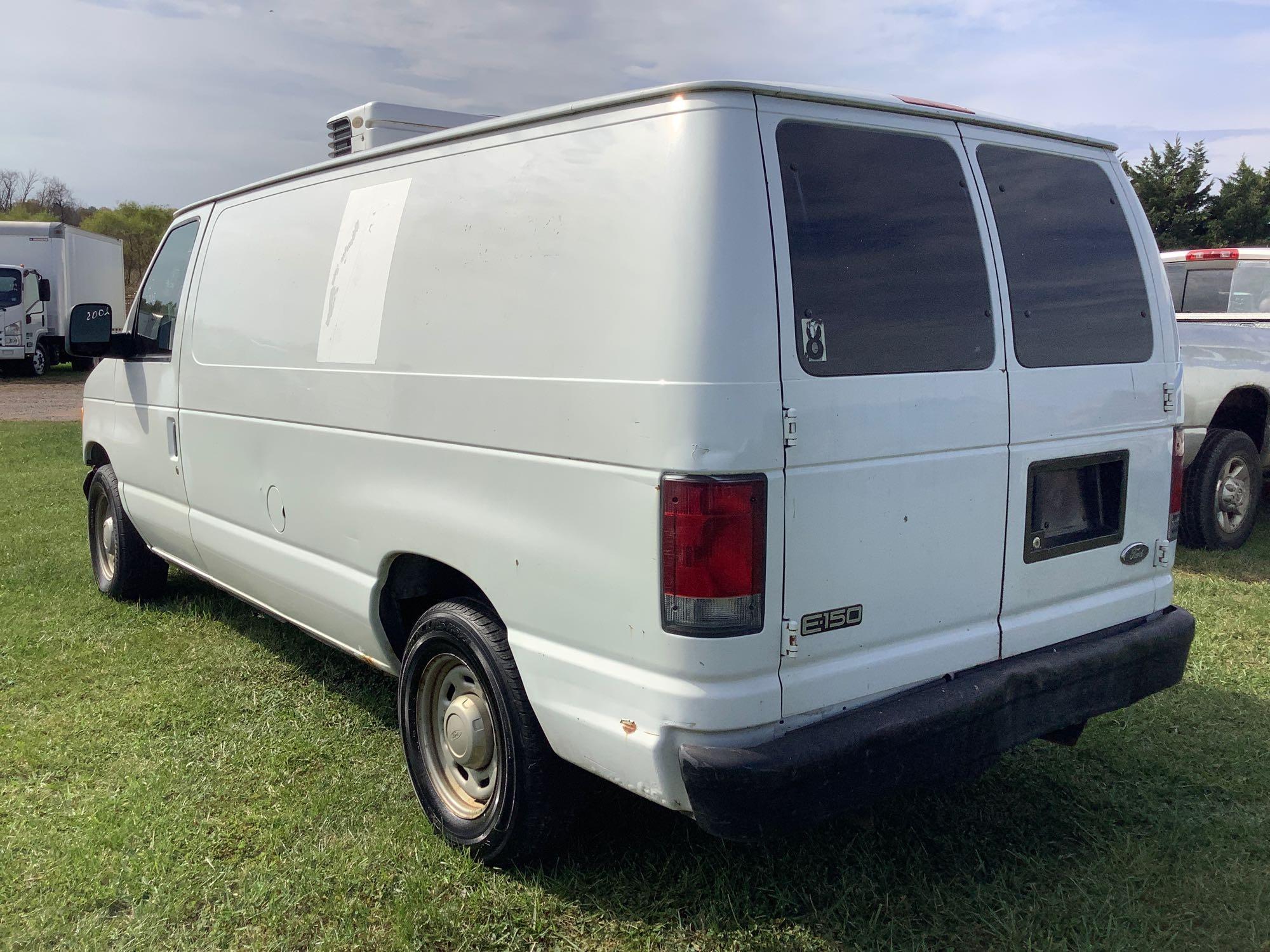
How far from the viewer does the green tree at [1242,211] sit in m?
31.7

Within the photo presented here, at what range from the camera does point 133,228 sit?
137 feet

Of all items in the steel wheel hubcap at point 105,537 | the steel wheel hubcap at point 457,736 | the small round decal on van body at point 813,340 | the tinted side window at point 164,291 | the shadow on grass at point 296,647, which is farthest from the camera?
Answer: the steel wheel hubcap at point 105,537

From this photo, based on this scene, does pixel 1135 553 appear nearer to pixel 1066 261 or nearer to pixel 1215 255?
pixel 1066 261

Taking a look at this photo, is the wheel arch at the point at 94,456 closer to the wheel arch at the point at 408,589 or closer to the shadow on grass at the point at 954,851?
the wheel arch at the point at 408,589

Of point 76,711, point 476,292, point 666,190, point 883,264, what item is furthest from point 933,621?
point 76,711

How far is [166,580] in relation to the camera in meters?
5.97

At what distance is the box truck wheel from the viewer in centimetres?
2319

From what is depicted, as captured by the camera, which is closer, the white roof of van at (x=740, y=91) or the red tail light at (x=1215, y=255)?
the white roof of van at (x=740, y=91)

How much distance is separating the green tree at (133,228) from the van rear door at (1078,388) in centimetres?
3822

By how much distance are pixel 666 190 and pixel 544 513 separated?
0.86 metres

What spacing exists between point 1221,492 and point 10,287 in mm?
23161

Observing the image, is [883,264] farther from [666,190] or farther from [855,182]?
[666,190]

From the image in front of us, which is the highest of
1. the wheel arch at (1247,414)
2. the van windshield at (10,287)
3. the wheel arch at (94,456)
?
the van windshield at (10,287)

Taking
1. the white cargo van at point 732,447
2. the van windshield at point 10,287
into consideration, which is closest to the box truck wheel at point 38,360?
the van windshield at point 10,287
